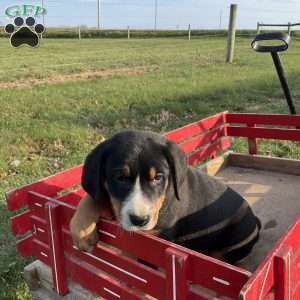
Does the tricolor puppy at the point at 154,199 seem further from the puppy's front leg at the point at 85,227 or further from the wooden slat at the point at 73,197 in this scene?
the wooden slat at the point at 73,197

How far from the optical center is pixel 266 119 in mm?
4770

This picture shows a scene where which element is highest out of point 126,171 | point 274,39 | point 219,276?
point 274,39

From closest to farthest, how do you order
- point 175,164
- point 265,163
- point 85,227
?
point 85,227 < point 175,164 < point 265,163

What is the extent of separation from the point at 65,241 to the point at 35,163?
2.73 meters

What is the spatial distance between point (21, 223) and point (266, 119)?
2823 mm

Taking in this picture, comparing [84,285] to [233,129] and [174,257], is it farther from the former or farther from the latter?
[233,129]

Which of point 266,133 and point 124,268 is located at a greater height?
point 124,268

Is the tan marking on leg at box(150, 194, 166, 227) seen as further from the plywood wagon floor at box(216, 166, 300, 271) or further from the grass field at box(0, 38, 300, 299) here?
the grass field at box(0, 38, 300, 299)

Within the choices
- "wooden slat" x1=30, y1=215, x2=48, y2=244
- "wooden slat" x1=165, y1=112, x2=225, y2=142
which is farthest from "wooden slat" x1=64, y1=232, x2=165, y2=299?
"wooden slat" x1=165, y1=112, x2=225, y2=142

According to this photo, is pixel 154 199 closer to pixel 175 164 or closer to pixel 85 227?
pixel 175 164

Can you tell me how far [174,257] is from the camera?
191 centimetres

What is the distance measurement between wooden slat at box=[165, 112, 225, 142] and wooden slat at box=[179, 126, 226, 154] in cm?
5

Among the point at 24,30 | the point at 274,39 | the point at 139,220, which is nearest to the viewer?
the point at 139,220

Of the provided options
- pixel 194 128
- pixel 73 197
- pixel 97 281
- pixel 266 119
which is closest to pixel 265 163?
pixel 266 119
